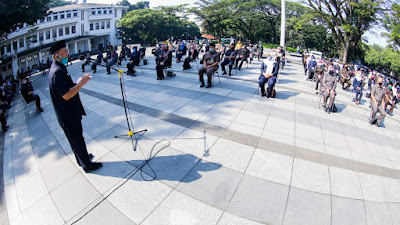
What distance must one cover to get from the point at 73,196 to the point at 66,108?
154 cm

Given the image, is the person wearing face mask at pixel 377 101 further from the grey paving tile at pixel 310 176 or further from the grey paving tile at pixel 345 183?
the grey paving tile at pixel 310 176

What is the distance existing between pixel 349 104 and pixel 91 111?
34.2ft

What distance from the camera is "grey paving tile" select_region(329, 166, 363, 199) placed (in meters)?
3.63

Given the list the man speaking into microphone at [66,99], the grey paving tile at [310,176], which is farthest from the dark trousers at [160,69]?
the grey paving tile at [310,176]

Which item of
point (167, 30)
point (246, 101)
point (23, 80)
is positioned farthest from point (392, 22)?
point (167, 30)

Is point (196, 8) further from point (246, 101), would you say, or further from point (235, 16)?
point (246, 101)

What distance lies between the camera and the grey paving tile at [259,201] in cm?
312

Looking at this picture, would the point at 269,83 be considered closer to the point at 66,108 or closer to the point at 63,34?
the point at 66,108

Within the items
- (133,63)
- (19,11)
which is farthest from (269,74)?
(19,11)

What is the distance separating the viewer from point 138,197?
3.48 metres

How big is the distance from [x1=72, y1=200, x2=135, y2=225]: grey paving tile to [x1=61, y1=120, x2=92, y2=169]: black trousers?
1096mm

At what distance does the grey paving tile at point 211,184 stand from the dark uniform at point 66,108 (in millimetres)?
2039

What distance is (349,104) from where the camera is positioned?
8867mm

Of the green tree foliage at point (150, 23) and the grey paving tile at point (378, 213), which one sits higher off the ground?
the green tree foliage at point (150, 23)
